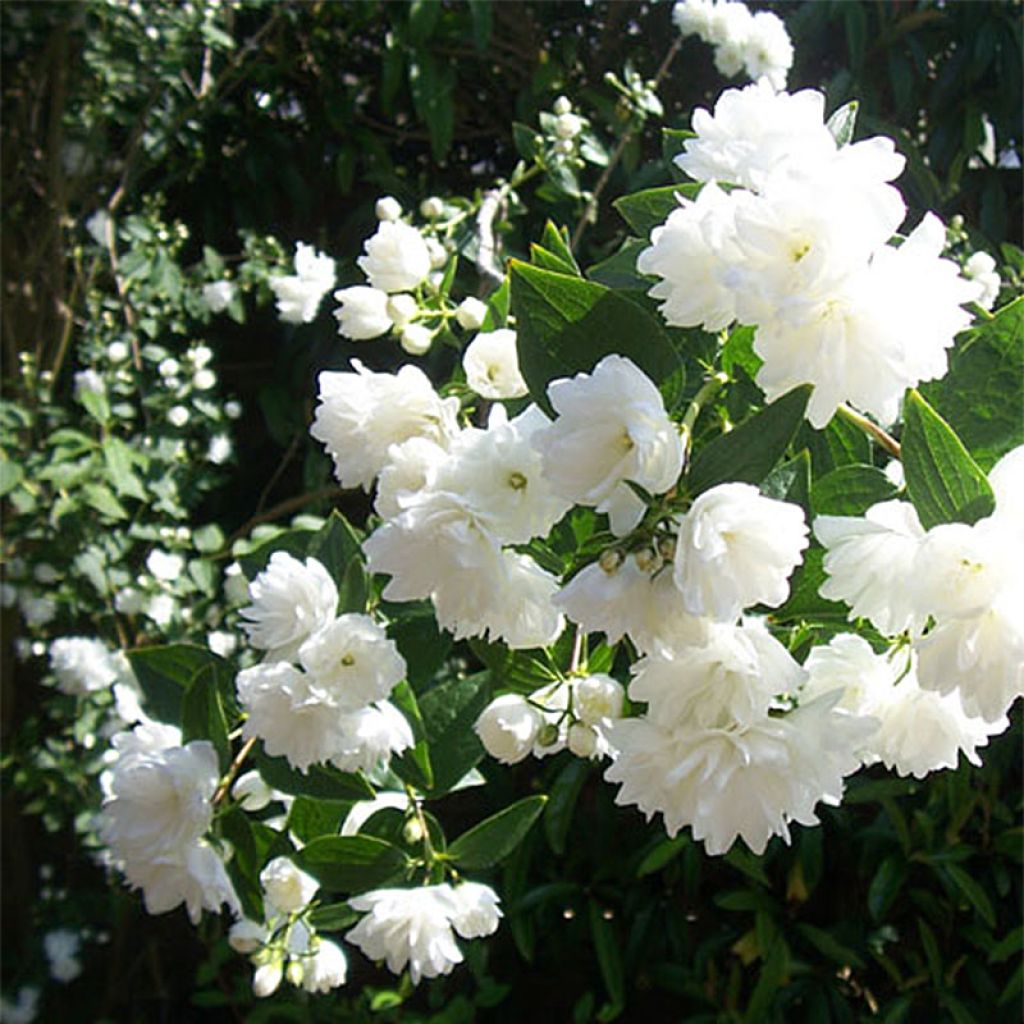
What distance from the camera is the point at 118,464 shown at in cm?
201

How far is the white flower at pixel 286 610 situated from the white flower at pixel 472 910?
229 mm

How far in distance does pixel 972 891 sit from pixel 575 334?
5.88ft

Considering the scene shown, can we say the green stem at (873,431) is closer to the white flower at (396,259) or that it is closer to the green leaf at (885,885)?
the white flower at (396,259)

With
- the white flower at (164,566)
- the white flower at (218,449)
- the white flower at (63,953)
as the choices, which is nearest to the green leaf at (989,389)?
the white flower at (164,566)

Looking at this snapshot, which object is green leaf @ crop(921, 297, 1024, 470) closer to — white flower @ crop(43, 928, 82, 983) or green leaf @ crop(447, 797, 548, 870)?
green leaf @ crop(447, 797, 548, 870)

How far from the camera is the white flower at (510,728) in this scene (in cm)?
71

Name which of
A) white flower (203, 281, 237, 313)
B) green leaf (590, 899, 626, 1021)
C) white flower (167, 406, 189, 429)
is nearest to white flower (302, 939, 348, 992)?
green leaf (590, 899, 626, 1021)

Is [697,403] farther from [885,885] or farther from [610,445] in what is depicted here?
[885,885]

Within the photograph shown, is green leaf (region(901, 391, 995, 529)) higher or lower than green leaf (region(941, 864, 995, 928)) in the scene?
higher

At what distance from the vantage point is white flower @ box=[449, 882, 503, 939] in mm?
786

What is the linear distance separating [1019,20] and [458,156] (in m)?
1.10

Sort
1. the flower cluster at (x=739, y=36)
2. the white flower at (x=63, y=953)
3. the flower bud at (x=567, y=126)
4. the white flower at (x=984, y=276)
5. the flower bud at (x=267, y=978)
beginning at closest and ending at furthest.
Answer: the flower bud at (x=267, y=978) → the white flower at (x=984, y=276) → the flower bud at (x=567, y=126) → the flower cluster at (x=739, y=36) → the white flower at (x=63, y=953)

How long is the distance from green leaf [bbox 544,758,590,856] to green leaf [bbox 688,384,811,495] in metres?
1.43

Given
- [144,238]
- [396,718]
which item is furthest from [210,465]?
[396,718]
